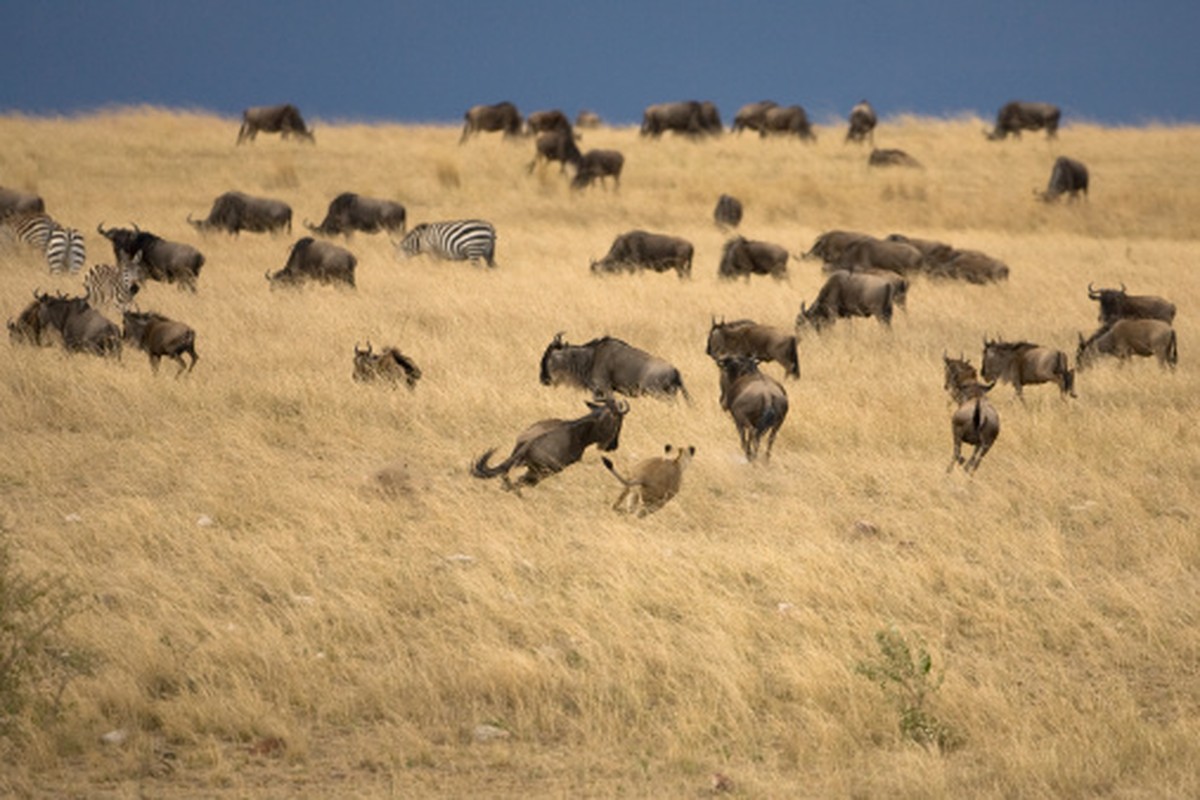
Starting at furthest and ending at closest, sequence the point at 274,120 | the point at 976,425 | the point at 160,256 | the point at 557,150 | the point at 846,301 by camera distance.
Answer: the point at 274,120
the point at 557,150
the point at 160,256
the point at 846,301
the point at 976,425

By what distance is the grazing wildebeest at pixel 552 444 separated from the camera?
9750mm

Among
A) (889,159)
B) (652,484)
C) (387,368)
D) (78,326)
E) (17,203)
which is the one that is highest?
(889,159)

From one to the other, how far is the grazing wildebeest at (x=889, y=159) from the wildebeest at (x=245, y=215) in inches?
646

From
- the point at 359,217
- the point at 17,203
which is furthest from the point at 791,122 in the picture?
the point at 17,203

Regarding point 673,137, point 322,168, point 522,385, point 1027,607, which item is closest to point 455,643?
point 1027,607

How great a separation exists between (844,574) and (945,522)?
1552mm

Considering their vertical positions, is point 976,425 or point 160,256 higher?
point 160,256

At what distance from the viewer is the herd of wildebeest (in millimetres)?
10344

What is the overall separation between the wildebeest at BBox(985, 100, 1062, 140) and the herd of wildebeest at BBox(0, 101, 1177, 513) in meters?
9.55

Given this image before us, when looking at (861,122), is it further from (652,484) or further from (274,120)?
(652,484)

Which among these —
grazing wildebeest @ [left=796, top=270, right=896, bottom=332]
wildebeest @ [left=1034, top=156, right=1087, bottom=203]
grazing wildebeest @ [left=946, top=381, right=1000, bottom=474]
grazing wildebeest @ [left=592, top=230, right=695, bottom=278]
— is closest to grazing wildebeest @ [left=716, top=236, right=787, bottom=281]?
grazing wildebeest @ [left=592, top=230, right=695, bottom=278]

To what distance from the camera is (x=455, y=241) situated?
912 inches

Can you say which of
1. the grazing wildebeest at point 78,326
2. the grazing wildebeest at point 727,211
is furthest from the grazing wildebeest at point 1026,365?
the grazing wildebeest at point 727,211

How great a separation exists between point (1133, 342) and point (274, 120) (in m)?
27.3
